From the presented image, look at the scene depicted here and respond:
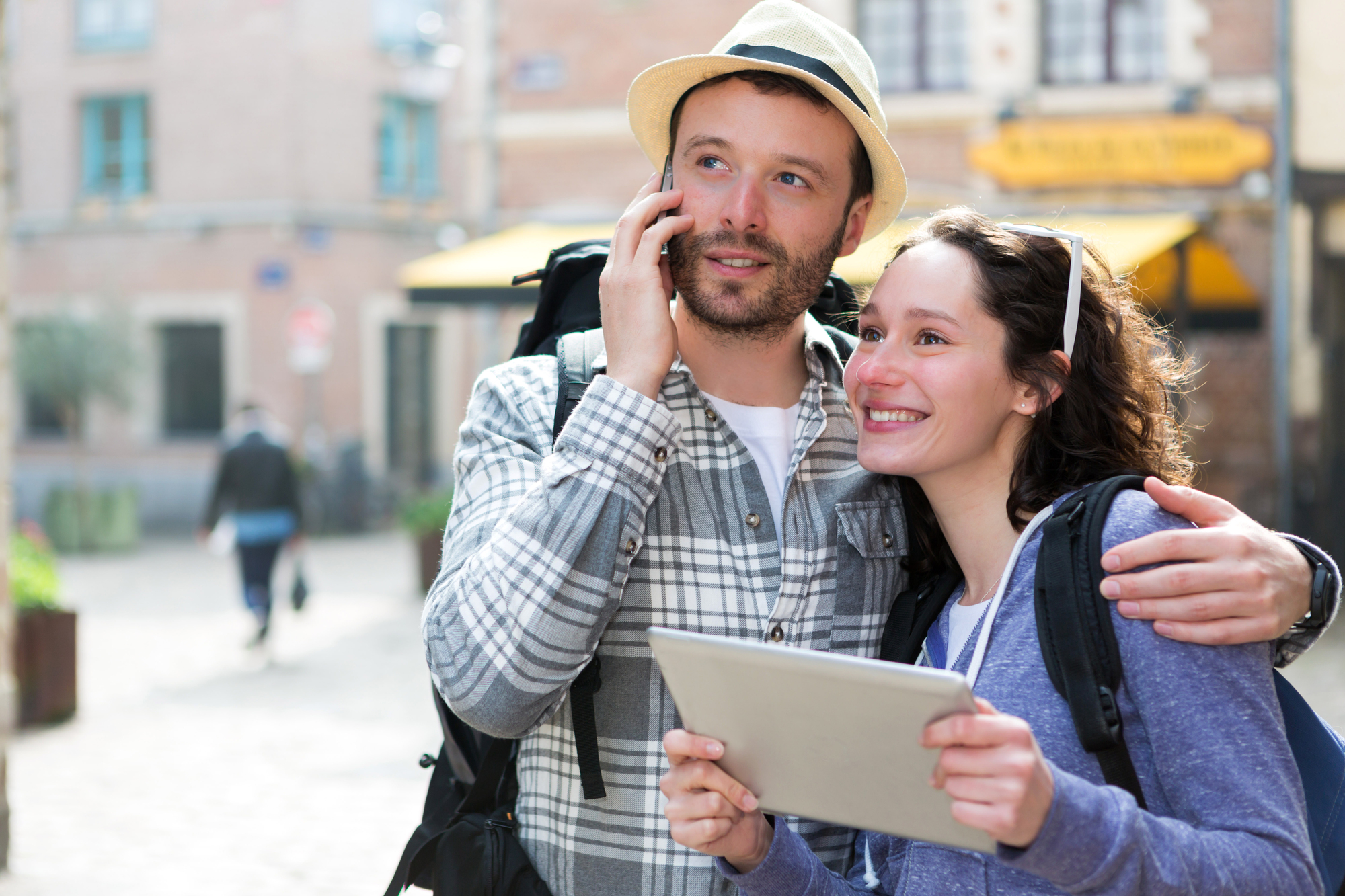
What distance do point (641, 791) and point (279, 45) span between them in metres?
20.4

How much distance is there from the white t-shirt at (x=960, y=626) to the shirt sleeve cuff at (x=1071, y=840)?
462 mm

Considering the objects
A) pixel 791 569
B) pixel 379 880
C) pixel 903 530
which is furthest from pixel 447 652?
pixel 379 880

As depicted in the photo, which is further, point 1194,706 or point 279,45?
point 279,45

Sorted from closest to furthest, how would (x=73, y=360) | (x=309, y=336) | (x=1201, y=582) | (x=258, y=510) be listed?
(x=1201, y=582) < (x=258, y=510) < (x=309, y=336) < (x=73, y=360)

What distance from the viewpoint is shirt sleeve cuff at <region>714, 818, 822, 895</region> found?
5.80 feet

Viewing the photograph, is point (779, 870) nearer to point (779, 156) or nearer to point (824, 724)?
point (824, 724)

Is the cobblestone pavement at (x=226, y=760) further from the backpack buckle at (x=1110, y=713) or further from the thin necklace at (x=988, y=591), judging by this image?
the backpack buckle at (x=1110, y=713)

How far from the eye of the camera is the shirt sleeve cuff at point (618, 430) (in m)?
1.86

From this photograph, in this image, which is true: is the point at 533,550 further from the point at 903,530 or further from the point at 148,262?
the point at 148,262

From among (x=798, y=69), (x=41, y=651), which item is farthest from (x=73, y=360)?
(x=798, y=69)

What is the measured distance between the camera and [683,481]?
2086 millimetres

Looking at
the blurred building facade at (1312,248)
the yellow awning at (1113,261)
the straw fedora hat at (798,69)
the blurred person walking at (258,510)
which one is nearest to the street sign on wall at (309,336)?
the yellow awning at (1113,261)

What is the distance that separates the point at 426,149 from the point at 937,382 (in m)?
21.9

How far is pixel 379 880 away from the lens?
5055 mm
